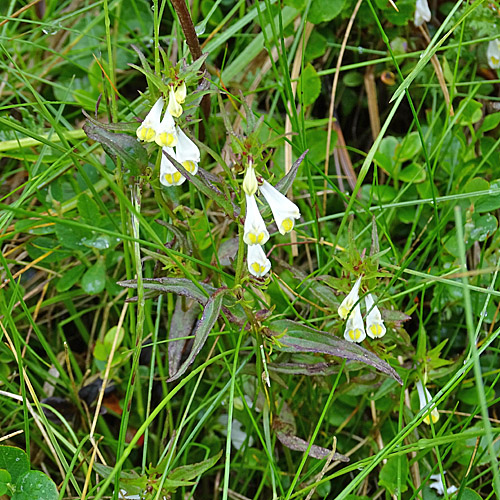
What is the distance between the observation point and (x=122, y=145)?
991mm

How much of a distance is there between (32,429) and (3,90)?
0.92 m

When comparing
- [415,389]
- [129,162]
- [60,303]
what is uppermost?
[129,162]

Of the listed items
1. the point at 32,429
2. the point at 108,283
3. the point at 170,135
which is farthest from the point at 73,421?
the point at 170,135

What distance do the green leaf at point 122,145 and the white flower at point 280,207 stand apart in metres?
0.24

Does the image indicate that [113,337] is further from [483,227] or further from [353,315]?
[483,227]

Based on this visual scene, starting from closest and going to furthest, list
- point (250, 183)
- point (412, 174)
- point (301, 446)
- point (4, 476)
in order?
1. point (250, 183)
2. point (4, 476)
3. point (301, 446)
4. point (412, 174)

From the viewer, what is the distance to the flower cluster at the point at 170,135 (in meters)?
0.91

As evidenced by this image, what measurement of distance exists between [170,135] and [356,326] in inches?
16.9

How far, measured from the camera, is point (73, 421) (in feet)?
4.24

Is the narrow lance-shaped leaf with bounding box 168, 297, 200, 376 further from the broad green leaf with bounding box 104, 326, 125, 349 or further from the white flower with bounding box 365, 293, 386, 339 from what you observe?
the white flower with bounding box 365, 293, 386, 339

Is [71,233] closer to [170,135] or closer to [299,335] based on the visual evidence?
[170,135]

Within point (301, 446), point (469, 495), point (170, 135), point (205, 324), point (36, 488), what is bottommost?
point (469, 495)

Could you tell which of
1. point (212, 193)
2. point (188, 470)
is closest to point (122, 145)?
point (212, 193)

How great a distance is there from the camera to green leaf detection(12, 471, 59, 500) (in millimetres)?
976
